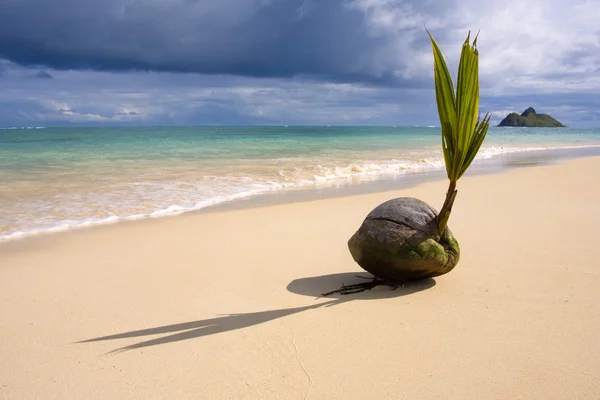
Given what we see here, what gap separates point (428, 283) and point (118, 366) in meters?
2.50

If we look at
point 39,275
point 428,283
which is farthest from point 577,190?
point 39,275

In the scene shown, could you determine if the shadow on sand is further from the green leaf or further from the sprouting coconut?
the green leaf

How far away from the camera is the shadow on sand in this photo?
3.21 metres

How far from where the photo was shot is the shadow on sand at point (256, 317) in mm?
3209

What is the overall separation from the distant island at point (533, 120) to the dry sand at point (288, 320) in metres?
111

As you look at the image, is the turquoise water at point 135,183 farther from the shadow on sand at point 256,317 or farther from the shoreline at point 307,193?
the shadow on sand at point 256,317

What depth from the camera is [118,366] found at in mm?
2842

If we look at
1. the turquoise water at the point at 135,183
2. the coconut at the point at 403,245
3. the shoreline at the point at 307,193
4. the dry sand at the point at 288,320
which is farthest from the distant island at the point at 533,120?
the coconut at the point at 403,245

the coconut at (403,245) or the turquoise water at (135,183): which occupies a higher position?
the coconut at (403,245)

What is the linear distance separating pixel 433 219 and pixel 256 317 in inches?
63.6

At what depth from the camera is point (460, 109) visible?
3.59 meters

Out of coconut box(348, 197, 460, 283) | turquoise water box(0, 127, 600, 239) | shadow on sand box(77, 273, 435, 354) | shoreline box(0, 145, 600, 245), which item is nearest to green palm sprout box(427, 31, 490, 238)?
coconut box(348, 197, 460, 283)

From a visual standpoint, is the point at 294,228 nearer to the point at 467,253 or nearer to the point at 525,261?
the point at 467,253

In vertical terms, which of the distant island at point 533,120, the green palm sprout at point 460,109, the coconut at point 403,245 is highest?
the distant island at point 533,120
